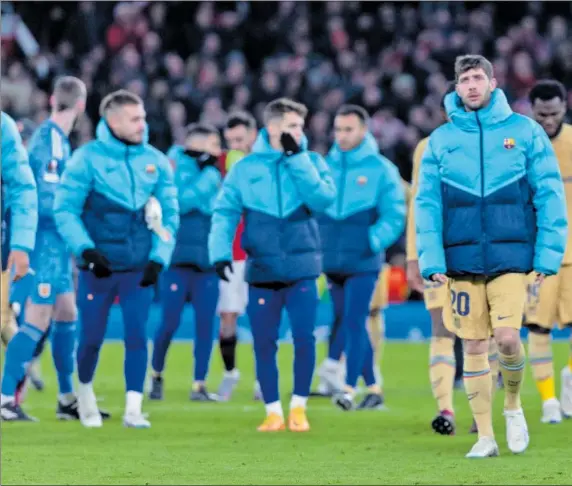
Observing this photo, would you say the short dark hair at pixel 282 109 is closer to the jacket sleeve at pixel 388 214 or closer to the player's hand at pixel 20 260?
the jacket sleeve at pixel 388 214

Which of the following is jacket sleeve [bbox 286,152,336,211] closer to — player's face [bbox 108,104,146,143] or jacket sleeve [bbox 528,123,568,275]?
player's face [bbox 108,104,146,143]

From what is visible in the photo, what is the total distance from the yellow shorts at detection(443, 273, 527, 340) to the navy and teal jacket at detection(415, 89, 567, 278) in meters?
0.07

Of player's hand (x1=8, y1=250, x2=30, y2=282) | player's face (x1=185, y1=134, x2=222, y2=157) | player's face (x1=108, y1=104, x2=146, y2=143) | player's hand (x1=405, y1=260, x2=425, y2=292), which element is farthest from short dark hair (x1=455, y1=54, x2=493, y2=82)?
player's face (x1=185, y1=134, x2=222, y2=157)

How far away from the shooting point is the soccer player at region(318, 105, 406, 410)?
11820 mm

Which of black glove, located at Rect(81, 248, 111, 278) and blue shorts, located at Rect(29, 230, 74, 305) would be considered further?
blue shorts, located at Rect(29, 230, 74, 305)

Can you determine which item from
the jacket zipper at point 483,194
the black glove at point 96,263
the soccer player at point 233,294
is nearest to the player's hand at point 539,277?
the jacket zipper at point 483,194

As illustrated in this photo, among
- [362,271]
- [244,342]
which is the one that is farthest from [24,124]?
[244,342]

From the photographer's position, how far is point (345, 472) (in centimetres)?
825

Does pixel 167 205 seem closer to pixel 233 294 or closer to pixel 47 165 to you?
pixel 47 165

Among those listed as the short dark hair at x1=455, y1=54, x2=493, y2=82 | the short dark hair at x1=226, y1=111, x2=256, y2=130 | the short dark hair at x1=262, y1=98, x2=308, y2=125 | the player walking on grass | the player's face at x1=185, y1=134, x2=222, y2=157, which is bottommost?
the player walking on grass

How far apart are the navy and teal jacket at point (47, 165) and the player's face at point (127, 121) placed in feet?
1.86

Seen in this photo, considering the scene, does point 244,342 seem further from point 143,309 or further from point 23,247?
point 23,247

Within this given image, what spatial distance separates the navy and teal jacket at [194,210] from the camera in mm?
13000

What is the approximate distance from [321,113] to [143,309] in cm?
1137
